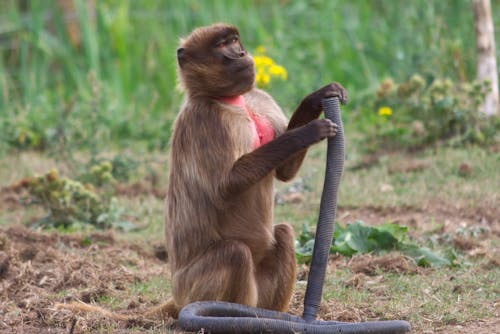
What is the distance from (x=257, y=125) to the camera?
5062 millimetres

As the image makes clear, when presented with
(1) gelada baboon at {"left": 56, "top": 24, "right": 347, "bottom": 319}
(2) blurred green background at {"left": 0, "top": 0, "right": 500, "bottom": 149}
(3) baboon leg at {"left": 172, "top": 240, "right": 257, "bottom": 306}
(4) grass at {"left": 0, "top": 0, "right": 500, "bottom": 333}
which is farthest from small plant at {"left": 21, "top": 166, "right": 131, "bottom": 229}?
(3) baboon leg at {"left": 172, "top": 240, "right": 257, "bottom": 306}

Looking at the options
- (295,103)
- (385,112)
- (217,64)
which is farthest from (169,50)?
(217,64)

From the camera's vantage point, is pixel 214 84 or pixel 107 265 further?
pixel 107 265

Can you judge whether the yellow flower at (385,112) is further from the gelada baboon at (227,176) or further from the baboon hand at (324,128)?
the baboon hand at (324,128)

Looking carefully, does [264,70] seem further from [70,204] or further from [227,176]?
[227,176]

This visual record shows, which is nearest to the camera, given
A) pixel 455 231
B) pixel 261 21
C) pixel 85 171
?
pixel 455 231

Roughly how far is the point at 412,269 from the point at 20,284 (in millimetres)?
2576

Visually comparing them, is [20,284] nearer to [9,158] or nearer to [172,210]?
[172,210]

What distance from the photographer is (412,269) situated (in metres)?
5.91

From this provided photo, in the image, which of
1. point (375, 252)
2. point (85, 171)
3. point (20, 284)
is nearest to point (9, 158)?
point (85, 171)

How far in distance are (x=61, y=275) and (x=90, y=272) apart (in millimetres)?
209

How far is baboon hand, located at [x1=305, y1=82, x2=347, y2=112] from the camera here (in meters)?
4.82

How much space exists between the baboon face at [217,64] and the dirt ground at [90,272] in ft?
4.35

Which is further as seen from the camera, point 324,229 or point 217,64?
point 217,64
